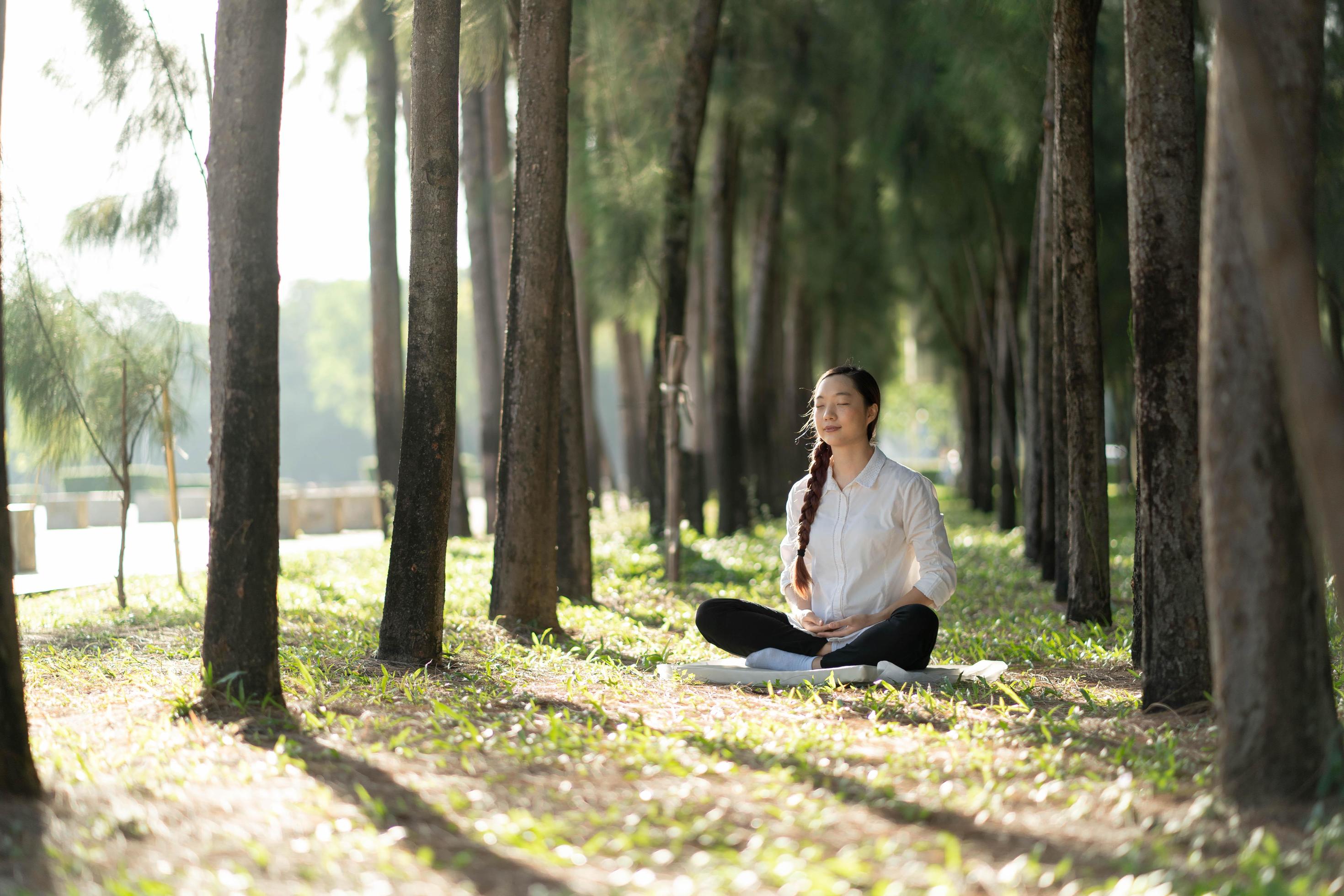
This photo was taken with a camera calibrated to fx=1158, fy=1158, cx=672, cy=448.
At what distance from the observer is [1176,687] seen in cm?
422

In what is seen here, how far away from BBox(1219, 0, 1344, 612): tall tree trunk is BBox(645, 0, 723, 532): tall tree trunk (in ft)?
26.4

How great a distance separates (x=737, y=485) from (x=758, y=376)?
215 cm

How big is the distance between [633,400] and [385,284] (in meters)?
6.61

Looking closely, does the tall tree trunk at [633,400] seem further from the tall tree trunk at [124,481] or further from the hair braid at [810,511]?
the hair braid at [810,511]

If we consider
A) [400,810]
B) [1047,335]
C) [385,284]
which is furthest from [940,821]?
[385,284]

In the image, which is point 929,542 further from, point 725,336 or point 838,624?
point 725,336

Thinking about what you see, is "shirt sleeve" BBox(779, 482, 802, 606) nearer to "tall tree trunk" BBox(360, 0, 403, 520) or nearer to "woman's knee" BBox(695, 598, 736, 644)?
"woman's knee" BBox(695, 598, 736, 644)

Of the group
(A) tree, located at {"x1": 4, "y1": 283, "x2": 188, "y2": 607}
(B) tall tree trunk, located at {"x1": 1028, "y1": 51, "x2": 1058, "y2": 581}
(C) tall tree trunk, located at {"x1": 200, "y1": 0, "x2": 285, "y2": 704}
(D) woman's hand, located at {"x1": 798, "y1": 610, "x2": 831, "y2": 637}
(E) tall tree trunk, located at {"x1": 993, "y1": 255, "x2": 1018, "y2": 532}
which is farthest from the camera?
(E) tall tree trunk, located at {"x1": 993, "y1": 255, "x2": 1018, "y2": 532}

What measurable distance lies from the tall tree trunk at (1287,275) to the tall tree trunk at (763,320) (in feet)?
39.5

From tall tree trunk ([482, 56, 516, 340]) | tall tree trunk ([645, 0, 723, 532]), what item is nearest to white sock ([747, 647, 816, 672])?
tall tree trunk ([645, 0, 723, 532])

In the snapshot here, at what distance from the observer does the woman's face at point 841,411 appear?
5.08m

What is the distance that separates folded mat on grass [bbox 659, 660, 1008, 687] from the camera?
16.0ft

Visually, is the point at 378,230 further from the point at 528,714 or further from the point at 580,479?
the point at 528,714

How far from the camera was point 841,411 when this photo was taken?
509 centimetres
